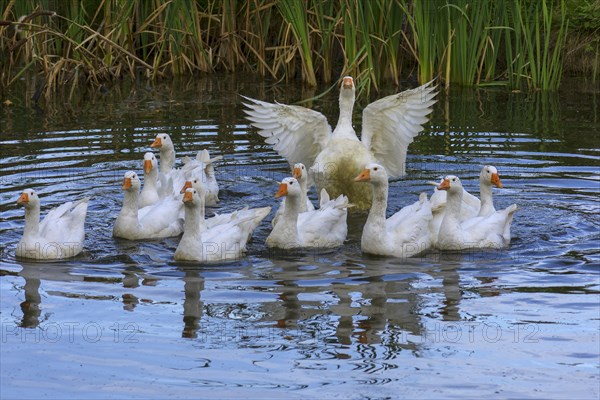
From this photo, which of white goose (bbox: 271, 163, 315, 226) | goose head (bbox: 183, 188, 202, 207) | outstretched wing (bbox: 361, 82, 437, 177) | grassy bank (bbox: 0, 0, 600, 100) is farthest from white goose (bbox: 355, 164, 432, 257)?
grassy bank (bbox: 0, 0, 600, 100)

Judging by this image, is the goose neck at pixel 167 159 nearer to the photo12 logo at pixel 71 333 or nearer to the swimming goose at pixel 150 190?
the swimming goose at pixel 150 190

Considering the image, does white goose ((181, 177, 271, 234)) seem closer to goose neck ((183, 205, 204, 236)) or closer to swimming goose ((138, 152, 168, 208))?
goose neck ((183, 205, 204, 236))

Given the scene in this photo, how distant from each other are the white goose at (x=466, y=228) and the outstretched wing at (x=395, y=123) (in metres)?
1.81

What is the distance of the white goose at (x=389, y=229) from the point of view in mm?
10328

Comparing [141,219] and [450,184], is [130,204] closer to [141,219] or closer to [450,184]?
[141,219]

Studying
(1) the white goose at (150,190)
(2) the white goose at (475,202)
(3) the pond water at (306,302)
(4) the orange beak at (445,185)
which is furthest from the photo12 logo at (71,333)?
(1) the white goose at (150,190)

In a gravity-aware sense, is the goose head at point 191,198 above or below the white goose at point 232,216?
above

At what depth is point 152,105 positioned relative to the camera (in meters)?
17.7

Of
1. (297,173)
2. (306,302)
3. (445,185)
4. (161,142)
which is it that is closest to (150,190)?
(161,142)

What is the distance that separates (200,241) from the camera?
33.2 feet

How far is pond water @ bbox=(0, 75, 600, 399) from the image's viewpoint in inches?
283

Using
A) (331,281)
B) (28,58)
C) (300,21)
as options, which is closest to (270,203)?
(331,281)

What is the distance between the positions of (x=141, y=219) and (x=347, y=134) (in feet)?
8.57

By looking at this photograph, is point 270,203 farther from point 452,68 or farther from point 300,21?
point 452,68
